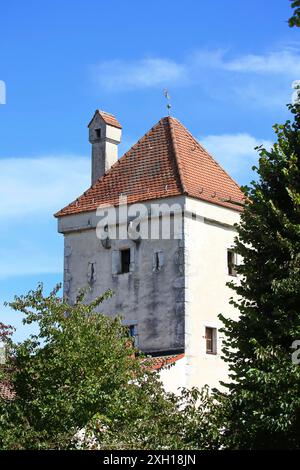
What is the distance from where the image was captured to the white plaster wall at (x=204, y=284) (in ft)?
129

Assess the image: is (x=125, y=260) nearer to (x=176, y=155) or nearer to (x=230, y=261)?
(x=230, y=261)

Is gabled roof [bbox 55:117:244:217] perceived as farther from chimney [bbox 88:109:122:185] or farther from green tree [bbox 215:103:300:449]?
green tree [bbox 215:103:300:449]

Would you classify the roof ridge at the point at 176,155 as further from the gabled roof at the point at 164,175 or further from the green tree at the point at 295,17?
the green tree at the point at 295,17

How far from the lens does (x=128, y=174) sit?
42.8 m

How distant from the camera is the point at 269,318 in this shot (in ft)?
88.3

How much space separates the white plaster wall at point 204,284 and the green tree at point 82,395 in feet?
35.1

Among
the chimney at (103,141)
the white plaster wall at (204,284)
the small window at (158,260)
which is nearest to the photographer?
the white plaster wall at (204,284)

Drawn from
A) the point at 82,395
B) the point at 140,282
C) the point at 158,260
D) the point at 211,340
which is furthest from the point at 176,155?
the point at 82,395

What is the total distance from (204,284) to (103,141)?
747 cm

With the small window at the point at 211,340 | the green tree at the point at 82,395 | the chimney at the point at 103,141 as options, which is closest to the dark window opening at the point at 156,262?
the small window at the point at 211,340
